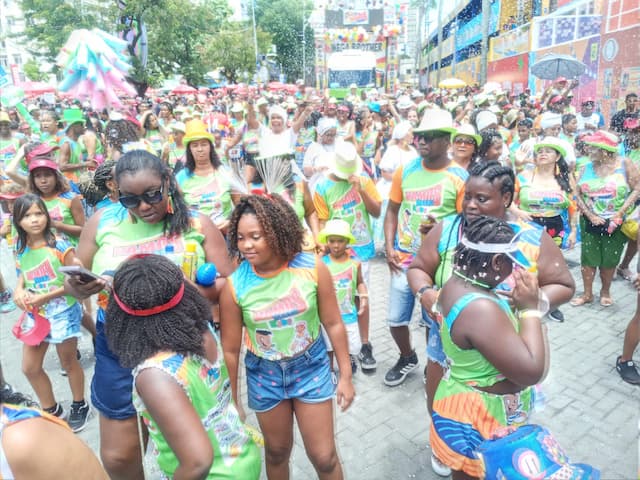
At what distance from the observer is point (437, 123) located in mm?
3783

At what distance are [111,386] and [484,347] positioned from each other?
6.20 feet

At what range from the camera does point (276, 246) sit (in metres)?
2.48

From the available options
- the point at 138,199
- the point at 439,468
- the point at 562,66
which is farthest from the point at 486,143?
the point at 562,66

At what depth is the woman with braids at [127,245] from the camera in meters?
2.62

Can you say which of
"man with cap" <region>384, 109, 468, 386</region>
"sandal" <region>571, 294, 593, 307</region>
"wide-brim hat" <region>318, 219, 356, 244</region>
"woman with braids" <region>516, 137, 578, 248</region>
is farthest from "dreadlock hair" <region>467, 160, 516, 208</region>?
"sandal" <region>571, 294, 593, 307</region>

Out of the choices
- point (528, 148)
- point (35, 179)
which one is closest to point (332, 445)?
point (35, 179)

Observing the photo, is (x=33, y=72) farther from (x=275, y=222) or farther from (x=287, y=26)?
(x=275, y=222)

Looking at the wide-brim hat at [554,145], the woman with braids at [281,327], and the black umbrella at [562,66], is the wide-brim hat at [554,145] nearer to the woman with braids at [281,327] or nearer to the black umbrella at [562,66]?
the woman with braids at [281,327]

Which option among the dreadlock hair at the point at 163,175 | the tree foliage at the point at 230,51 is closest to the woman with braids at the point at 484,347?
the dreadlock hair at the point at 163,175

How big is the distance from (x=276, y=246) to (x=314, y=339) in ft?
1.80

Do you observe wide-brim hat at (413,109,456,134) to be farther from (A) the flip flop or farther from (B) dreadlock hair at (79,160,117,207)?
(A) the flip flop

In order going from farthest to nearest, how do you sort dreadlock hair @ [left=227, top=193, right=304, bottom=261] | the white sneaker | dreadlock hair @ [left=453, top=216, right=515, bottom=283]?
the white sneaker
dreadlock hair @ [left=227, top=193, right=304, bottom=261]
dreadlock hair @ [left=453, top=216, right=515, bottom=283]

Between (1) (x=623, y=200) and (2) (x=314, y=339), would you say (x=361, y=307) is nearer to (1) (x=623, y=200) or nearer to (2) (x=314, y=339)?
(2) (x=314, y=339)

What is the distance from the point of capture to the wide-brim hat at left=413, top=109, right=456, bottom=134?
3.74 meters
